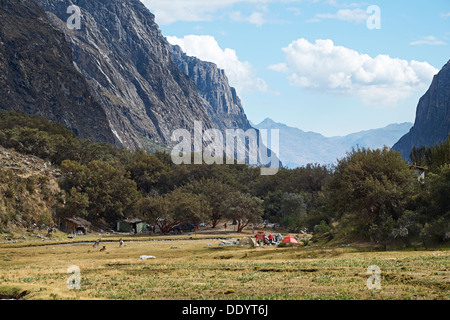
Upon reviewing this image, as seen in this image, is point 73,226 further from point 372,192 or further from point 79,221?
point 372,192

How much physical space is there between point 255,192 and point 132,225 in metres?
34.0

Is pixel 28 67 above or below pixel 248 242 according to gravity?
above

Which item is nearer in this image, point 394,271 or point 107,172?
point 394,271

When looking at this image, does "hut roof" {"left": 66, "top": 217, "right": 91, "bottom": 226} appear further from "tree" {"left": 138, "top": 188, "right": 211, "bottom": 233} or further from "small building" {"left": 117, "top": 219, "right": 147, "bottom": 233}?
"tree" {"left": 138, "top": 188, "right": 211, "bottom": 233}

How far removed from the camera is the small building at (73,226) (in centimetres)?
8250

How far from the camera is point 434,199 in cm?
4481

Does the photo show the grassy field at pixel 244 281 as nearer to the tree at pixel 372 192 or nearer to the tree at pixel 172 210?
the tree at pixel 372 192

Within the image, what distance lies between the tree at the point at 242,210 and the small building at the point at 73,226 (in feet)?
82.8

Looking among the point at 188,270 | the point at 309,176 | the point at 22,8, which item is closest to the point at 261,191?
the point at 309,176

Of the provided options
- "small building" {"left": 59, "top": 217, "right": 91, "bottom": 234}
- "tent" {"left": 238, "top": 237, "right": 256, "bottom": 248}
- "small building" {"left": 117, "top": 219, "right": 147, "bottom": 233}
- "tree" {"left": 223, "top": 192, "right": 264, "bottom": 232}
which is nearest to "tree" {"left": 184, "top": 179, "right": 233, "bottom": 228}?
"tree" {"left": 223, "top": 192, "right": 264, "bottom": 232}

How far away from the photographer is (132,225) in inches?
3637

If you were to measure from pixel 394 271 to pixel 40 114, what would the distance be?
582 ft

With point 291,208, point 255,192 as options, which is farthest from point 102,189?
point 255,192
